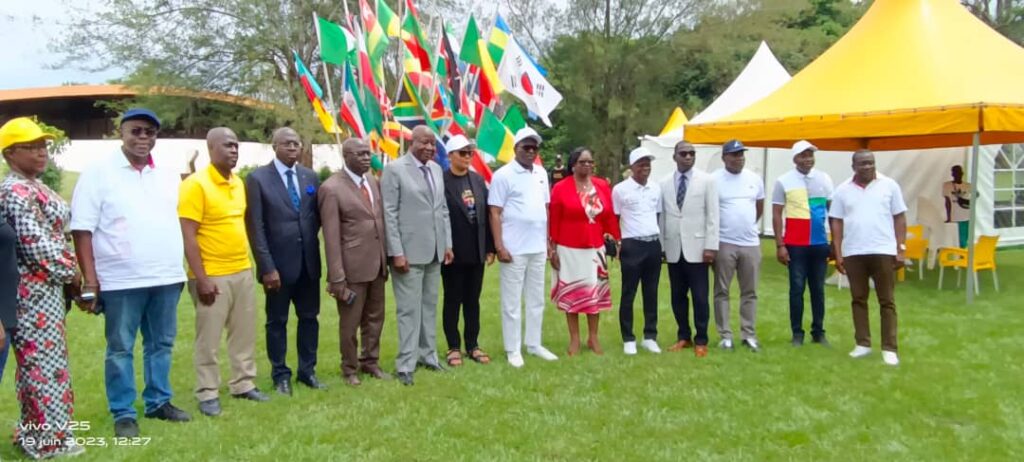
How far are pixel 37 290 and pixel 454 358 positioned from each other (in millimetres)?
2962

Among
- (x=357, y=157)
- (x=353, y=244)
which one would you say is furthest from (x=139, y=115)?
(x=353, y=244)

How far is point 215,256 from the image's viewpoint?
179 inches

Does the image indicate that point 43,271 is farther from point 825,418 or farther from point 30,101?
point 30,101

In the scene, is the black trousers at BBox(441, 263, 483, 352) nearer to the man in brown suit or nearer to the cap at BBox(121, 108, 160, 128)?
the man in brown suit

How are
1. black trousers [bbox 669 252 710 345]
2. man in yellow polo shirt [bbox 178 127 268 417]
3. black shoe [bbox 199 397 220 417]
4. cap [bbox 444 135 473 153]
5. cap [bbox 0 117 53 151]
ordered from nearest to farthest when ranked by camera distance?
cap [bbox 0 117 53 151], man in yellow polo shirt [bbox 178 127 268 417], black shoe [bbox 199 397 220 417], cap [bbox 444 135 473 153], black trousers [bbox 669 252 710 345]

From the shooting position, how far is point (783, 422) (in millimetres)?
4625

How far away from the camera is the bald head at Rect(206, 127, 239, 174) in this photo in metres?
4.53

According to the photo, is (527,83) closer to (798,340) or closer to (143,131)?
(798,340)

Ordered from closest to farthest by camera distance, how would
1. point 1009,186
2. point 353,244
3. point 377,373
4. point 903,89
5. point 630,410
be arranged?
point 630,410
point 353,244
point 377,373
point 903,89
point 1009,186

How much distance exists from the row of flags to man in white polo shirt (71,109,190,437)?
6132mm

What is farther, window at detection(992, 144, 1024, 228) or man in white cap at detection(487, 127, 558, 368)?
window at detection(992, 144, 1024, 228)

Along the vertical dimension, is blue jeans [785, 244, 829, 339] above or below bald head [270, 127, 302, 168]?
below

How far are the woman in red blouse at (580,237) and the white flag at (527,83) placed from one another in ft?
16.7

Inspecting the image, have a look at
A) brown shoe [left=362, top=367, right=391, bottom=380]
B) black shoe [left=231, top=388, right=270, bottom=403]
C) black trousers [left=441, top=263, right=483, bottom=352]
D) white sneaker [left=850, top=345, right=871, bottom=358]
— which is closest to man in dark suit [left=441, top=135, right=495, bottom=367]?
black trousers [left=441, top=263, right=483, bottom=352]
